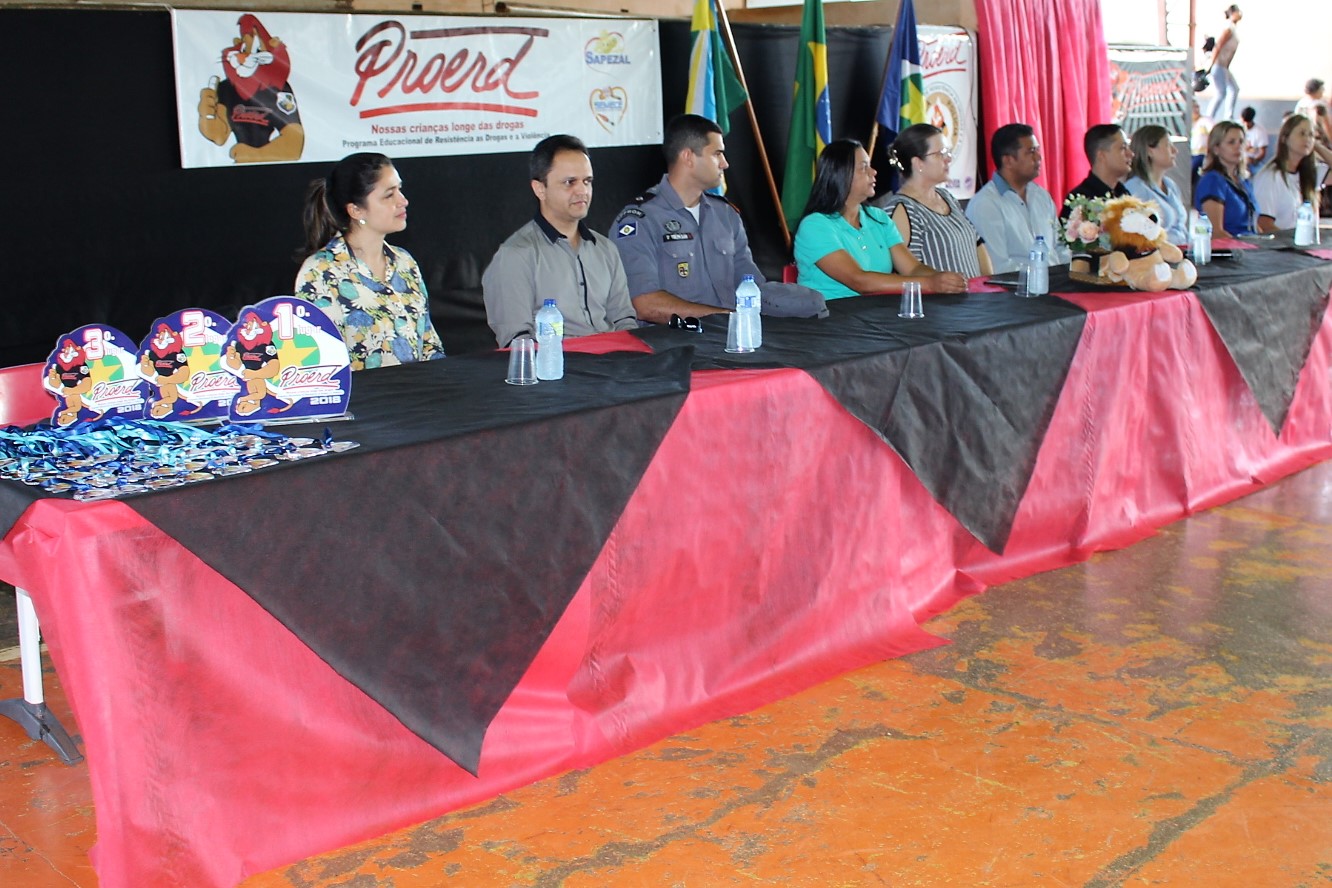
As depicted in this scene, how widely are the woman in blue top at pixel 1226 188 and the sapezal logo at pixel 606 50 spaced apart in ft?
8.83

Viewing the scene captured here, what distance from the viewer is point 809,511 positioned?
2939 mm

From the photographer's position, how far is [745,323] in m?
3.04

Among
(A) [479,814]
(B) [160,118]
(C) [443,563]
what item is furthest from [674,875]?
(B) [160,118]

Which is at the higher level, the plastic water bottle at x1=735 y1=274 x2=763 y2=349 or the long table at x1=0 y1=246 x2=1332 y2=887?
the plastic water bottle at x1=735 y1=274 x2=763 y2=349

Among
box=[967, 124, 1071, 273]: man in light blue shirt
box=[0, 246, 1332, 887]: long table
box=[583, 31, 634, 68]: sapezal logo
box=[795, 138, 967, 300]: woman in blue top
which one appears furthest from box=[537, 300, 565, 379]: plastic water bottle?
box=[583, 31, 634, 68]: sapezal logo

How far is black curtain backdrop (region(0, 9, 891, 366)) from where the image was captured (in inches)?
162

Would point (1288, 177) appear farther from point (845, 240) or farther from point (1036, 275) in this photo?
point (845, 240)

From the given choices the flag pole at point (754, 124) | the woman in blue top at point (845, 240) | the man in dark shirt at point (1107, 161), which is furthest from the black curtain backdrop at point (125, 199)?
the man in dark shirt at point (1107, 161)

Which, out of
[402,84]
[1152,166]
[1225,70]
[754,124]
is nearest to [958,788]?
[402,84]

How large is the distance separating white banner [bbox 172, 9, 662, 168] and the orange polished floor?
7.17ft

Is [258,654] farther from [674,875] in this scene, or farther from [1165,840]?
[1165,840]
